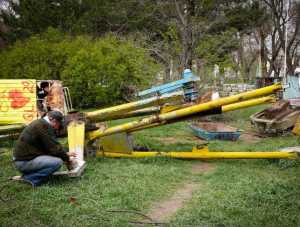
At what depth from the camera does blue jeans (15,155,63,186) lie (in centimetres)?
718

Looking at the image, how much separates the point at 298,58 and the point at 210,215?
42149 millimetres

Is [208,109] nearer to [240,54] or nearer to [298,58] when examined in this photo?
[240,54]

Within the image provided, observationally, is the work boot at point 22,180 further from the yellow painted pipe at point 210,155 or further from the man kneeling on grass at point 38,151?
the yellow painted pipe at point 210,155

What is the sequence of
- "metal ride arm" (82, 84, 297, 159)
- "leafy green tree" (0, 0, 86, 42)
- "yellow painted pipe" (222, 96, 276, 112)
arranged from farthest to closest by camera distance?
"leafy green tree" (0, 0, 86, 42) → "yellow painted pipe" (222, 96, 276, 112) → "metal ride arm" (82, 84, 297, 159)

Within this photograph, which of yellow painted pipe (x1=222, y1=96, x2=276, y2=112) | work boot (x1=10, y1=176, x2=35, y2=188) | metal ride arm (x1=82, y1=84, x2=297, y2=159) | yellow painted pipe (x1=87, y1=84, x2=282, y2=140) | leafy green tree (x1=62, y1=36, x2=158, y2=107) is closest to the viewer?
work boot (x1=10, y1=176, x2=35, y2=188)

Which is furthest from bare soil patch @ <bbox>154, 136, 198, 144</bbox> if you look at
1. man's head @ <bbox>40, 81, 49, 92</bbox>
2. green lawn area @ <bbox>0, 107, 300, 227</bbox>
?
man's head @ <bbox>40, 81, 49, 92</bbox>

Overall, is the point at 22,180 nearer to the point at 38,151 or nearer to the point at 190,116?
the point at 38,151

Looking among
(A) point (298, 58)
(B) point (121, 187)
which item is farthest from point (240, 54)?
(B) point (121, 187)

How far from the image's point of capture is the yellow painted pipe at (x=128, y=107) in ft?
31.1

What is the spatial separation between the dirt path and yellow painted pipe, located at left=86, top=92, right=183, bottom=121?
2.41 meters

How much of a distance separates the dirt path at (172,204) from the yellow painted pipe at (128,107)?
2.41 meters

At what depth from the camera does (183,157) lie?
9.34 meters

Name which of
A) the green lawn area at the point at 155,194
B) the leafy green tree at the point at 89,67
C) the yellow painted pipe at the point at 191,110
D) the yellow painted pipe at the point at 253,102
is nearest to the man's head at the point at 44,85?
the green lawn area at the point at 155,194

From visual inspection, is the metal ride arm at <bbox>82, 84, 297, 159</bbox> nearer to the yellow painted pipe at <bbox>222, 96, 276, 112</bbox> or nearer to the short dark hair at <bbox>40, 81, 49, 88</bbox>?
the yellow painted pipe at <bbox>222, 96, 276, 112</bbox>
